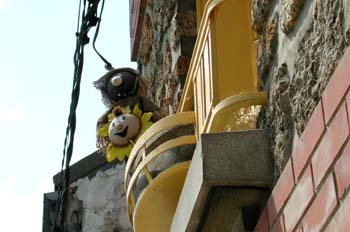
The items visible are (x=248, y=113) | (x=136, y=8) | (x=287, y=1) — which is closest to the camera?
(x=287, y=1)

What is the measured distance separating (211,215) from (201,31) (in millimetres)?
1311

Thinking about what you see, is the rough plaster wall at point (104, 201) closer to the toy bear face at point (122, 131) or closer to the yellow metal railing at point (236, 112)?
the toy bear face at point (122, 131)

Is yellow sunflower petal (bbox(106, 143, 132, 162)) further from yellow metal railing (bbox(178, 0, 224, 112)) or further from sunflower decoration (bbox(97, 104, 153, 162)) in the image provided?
yellow metal railing (bbox(178, 0, 224, 112))

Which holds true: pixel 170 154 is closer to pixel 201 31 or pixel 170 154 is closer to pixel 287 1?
pixel 201 31

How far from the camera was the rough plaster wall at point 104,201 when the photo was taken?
41.1 feet

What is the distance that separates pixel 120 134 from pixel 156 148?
1.54 metres

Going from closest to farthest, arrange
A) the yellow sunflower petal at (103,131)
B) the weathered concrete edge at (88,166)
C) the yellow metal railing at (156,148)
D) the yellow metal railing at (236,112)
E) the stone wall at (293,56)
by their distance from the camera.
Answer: the stone wall at (293,56)
the yellow metal railing at (236,112)
the yellow metal railing at (156,148)
the yellow sunflower petal at (103,131)
the weathered concrete edge at (88,166)

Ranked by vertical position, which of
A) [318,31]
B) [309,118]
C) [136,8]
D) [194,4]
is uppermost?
[136,8]

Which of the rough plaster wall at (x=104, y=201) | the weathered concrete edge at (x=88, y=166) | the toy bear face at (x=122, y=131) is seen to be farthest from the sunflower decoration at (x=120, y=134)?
the weathered concrete edge at (x=88, y=166)

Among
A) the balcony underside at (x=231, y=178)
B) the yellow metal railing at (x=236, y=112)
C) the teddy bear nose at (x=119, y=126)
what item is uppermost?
the teddy bear nose at (x=119, y=126)

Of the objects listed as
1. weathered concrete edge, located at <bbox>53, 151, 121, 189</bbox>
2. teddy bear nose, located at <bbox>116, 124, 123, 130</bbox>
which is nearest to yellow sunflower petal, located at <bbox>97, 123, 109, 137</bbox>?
teddy bear nose, located at <bbox>116, 124, 123, 130</bbox>

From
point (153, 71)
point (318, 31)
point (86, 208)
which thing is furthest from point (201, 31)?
point (86, 208)

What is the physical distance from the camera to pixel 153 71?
9.91 meters

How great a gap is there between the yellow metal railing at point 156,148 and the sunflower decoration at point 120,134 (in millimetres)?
1030
